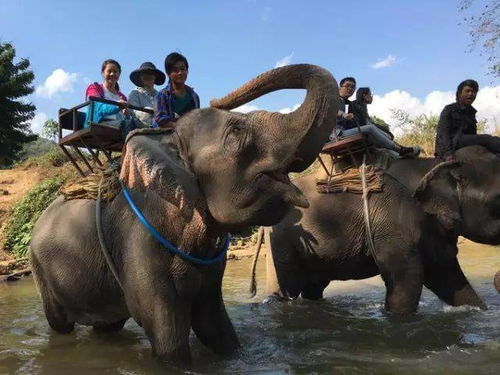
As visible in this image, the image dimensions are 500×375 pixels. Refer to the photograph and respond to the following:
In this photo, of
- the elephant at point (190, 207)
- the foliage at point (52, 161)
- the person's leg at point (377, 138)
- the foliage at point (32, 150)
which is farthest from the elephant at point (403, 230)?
the foliage at point (32, 150)

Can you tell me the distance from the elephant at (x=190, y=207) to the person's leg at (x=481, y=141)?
269cm

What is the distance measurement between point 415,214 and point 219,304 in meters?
2.06

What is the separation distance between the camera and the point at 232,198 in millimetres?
2754

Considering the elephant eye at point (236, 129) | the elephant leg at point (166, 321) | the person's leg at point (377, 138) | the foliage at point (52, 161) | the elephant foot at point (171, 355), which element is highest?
the foliage at point (52, 161)

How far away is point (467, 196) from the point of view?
4.62 m

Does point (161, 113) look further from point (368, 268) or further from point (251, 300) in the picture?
point (251, 300)

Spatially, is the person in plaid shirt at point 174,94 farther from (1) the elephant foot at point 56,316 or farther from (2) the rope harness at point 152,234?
(1) the elephant foot at point 56,316

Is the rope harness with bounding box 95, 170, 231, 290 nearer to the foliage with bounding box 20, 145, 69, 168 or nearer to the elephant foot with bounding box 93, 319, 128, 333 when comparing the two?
the elephant foot with bounding box 93, 319, 128, 333

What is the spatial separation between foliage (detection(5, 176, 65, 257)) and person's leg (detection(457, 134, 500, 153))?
31.5 feet

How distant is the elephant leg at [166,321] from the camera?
9.88 feet

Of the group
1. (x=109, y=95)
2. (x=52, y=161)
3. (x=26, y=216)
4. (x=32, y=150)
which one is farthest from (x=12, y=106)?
(x=32, y=150)

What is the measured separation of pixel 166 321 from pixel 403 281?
7.66 feet

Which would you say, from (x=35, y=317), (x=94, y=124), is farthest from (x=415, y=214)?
(x=35, y=317)

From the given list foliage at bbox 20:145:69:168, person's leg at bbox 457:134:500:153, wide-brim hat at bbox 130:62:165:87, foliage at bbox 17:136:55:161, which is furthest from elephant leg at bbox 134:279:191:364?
foliage at bbox 17:136:55:161
